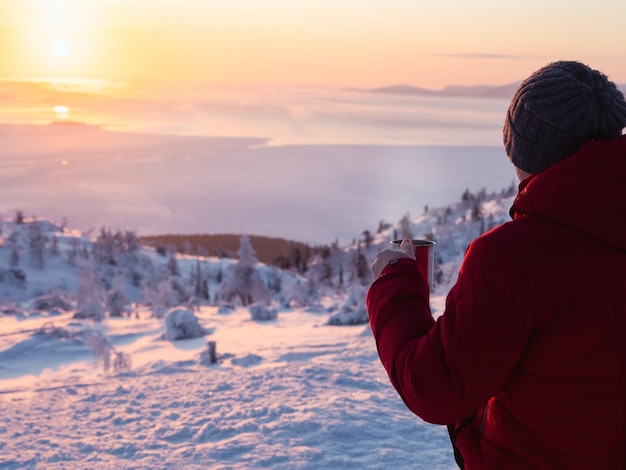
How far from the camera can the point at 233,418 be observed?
6094 millimetres

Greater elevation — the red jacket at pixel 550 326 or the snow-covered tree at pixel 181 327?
the red jacket at pixel 550 326

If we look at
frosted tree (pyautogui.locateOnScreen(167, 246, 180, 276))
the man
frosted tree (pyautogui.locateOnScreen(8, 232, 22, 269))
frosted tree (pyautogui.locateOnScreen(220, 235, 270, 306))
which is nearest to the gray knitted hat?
the man

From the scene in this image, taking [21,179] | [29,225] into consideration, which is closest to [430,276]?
[29,225]

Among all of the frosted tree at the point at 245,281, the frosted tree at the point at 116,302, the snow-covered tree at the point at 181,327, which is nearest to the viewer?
the snow-covered tree at the point at 181,327

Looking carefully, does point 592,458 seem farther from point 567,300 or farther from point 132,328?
point 132,328

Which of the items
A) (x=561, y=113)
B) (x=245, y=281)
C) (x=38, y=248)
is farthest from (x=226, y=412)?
(x=38, y=248)

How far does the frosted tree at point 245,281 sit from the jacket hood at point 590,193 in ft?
120

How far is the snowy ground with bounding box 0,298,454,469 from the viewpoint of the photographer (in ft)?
17.0

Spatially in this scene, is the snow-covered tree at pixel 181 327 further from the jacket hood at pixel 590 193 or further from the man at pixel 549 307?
the jacket hood at pixel 590 193

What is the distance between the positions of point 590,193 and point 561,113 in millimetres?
270

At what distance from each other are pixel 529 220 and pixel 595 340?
1.24ft

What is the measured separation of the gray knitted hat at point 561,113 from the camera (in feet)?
6.36

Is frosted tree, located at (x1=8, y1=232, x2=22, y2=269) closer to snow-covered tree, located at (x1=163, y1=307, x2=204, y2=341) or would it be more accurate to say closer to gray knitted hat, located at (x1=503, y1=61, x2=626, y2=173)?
snow-covered tree, located at (x1=163, y1=307, x2=204, y2=341)

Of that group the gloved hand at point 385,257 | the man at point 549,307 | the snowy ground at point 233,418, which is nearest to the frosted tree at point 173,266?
the snowy ground at point 233,418
